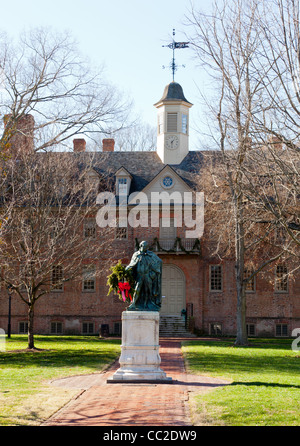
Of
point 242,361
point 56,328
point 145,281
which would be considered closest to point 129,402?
point 145,281

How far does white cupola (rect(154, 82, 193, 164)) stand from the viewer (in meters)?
38.4

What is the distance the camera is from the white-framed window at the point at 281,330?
3591cm

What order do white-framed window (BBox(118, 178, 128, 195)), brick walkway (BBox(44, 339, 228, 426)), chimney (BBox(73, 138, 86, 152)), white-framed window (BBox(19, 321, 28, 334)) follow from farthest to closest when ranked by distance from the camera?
chimney (BBox(73, 138, 86, 152))
white-framed window (BBox(118, 178, 128, 195))
white-framed window (BBox(19, 321, 28, 334))
brick walkway (BBox(44, 339, 228, 426))

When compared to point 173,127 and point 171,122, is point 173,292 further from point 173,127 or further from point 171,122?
point 171,122

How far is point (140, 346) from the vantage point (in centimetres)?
1452

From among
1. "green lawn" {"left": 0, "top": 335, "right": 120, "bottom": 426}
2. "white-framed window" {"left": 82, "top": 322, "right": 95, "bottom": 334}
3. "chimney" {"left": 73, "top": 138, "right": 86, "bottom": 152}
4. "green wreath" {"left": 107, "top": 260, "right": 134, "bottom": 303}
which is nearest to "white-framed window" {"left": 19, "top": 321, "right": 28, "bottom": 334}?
"white-framed window" {"left": 82, "top": 322, "right": 95, "bottom": 334}

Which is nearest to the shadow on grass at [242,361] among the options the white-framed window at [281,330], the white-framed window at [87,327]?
the white-framed window at [281,330]

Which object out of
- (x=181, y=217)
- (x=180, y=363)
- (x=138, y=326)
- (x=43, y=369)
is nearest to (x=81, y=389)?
(x=138, y=326)

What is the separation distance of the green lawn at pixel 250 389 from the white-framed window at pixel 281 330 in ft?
43.0

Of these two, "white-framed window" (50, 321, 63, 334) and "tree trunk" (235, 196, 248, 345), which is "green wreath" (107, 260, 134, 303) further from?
"white-framed window" (50, 321, 63, 334)

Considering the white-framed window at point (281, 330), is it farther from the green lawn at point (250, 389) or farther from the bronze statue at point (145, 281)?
the bronze statue at point (145, 281)

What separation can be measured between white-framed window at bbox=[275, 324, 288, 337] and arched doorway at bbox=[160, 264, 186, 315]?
5823 mm

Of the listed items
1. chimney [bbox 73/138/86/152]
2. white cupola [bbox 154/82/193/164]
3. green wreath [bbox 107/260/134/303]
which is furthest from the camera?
chimney [bbox 73/138/86/152]

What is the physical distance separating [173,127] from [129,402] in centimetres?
2881
